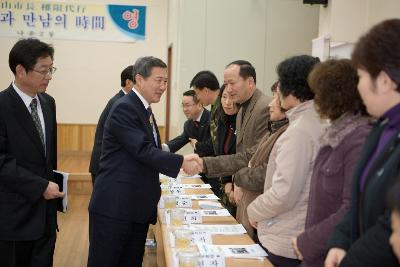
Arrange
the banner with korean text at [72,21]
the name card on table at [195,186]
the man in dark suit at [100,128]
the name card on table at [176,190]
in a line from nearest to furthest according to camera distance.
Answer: the name card on table at [176,190] → the name card on table at [195,186] → the man in dark suit at [100,128] → the banner with korean text at [72,21]

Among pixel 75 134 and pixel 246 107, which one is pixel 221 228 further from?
pixel 75 134

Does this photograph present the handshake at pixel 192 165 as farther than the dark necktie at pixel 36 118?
Yes

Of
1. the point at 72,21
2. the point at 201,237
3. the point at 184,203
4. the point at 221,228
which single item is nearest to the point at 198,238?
the point at 201,237

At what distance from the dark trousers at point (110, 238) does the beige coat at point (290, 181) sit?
2.82 feet

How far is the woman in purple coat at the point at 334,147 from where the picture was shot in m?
1.47

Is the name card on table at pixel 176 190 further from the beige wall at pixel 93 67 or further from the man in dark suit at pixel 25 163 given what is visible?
the beige wall at pixel 93 67

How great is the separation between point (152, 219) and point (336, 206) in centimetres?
126

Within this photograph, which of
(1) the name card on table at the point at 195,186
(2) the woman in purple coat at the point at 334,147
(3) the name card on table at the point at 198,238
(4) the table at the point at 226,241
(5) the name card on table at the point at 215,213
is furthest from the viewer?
(1) the name card on table at the point at 195,186

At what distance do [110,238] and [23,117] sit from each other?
2.52 feet

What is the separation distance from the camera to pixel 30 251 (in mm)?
2488

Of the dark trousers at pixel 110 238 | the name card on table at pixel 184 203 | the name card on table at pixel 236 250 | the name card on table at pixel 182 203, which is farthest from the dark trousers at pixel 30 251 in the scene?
the name card on table at pixel 236 250

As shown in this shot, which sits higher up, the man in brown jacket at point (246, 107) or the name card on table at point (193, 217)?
the man in brown jacket at point (246, 107)

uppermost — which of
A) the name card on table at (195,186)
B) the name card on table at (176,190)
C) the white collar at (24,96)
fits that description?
the white collar at (24,96)

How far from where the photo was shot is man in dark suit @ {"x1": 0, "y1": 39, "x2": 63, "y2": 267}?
2.33 meters
